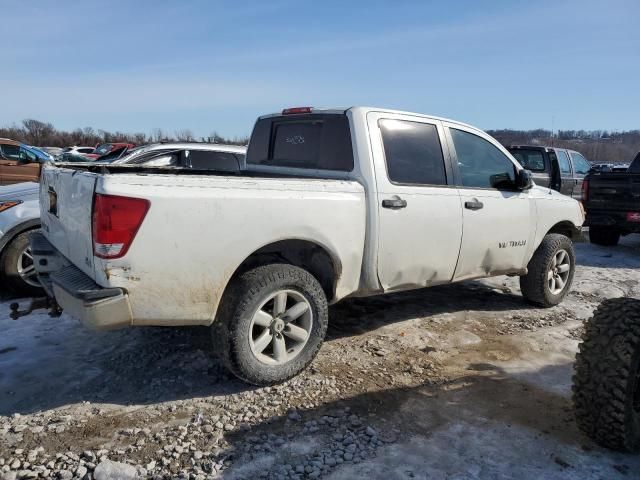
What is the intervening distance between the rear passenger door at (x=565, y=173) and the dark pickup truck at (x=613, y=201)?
10.9 feet

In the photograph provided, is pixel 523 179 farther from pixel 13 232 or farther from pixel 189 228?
pixel 13 232

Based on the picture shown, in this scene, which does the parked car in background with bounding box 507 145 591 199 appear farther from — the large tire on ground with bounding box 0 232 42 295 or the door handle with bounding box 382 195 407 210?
the large tire on ground with bounding box 0 232 42 295

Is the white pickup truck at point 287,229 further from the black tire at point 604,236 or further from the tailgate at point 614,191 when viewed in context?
the black tire at point 604,236

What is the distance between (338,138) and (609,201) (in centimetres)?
708

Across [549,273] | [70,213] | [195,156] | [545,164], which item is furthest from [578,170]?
[70,213]

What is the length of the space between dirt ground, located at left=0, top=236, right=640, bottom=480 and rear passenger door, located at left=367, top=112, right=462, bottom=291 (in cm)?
70

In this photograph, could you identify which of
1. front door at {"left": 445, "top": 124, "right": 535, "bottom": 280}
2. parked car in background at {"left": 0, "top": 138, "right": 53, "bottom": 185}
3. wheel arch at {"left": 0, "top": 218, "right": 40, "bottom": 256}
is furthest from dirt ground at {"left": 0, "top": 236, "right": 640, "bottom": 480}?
parked car in background at {"left": 0, "top": 138, "right": 53, "bottom": 185}

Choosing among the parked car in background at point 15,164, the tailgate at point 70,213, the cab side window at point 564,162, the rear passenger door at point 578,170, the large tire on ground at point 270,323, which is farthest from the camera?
the rear passenger door at point 578,170

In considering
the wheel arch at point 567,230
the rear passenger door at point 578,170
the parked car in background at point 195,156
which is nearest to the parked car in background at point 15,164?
the parked car in background at point 195,156

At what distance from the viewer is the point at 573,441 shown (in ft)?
9.82

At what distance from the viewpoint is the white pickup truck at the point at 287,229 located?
9.53 feet

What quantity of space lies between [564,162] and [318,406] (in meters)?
12.2

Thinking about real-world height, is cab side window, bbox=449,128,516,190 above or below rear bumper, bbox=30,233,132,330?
above

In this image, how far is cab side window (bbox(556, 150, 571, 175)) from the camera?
1300 cm
